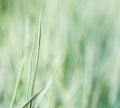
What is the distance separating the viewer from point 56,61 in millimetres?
1085

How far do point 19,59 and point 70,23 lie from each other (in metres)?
0.22

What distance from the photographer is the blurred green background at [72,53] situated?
3.44 feet

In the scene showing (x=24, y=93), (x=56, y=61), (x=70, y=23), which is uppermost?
(x=70, y=23)

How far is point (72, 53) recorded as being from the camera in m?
1.08

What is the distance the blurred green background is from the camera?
1048mm

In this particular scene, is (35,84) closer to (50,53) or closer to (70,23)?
(50,53)

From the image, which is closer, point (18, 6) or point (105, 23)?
point (105, 23)

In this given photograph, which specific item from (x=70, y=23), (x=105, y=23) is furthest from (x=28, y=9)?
(x=105, y=23)

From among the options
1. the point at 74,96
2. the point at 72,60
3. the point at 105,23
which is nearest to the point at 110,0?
the point at 105,23

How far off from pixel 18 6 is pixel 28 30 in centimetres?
10

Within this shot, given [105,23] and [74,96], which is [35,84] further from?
[105,23]

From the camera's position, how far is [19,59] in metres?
1.13

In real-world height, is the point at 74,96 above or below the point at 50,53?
below

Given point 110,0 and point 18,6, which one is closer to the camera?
point 110,0
